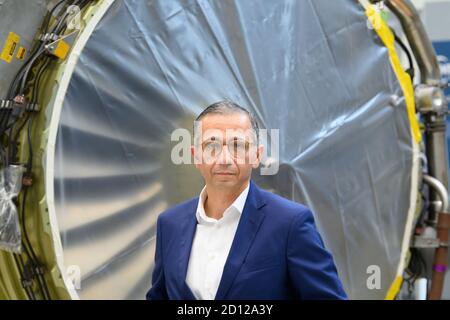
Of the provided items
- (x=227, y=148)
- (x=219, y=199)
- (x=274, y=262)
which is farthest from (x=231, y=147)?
(x=274, y=262)

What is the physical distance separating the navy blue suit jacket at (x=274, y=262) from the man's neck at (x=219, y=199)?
0.03m

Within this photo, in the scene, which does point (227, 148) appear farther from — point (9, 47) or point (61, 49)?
point (9, 47)

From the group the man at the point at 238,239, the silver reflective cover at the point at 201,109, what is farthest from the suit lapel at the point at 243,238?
the silver reflective cover at the point at 201,109

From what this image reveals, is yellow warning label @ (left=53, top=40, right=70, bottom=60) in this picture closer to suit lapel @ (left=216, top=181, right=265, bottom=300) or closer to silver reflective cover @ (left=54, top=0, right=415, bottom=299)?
silver reflective cover @ (left=54, top=0, right=415, bottom=299)

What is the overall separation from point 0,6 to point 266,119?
0.88m

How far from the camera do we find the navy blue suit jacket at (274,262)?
113 centimetres

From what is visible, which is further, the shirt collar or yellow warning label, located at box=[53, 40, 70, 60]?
yellow warning label, located at box=[53, 40, 70, 60]

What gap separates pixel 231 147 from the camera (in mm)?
1180

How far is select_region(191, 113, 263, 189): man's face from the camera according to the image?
3.87ft

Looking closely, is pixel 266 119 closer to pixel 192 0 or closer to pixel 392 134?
pixel 192 0

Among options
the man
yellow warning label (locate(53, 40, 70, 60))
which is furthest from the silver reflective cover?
the man

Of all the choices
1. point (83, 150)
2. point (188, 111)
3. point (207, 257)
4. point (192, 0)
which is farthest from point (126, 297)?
point (192, 0)

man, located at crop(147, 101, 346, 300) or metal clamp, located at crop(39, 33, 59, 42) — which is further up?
metal clamp, located at crop(39, 33, 59, 42)

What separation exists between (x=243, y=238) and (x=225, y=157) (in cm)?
16
